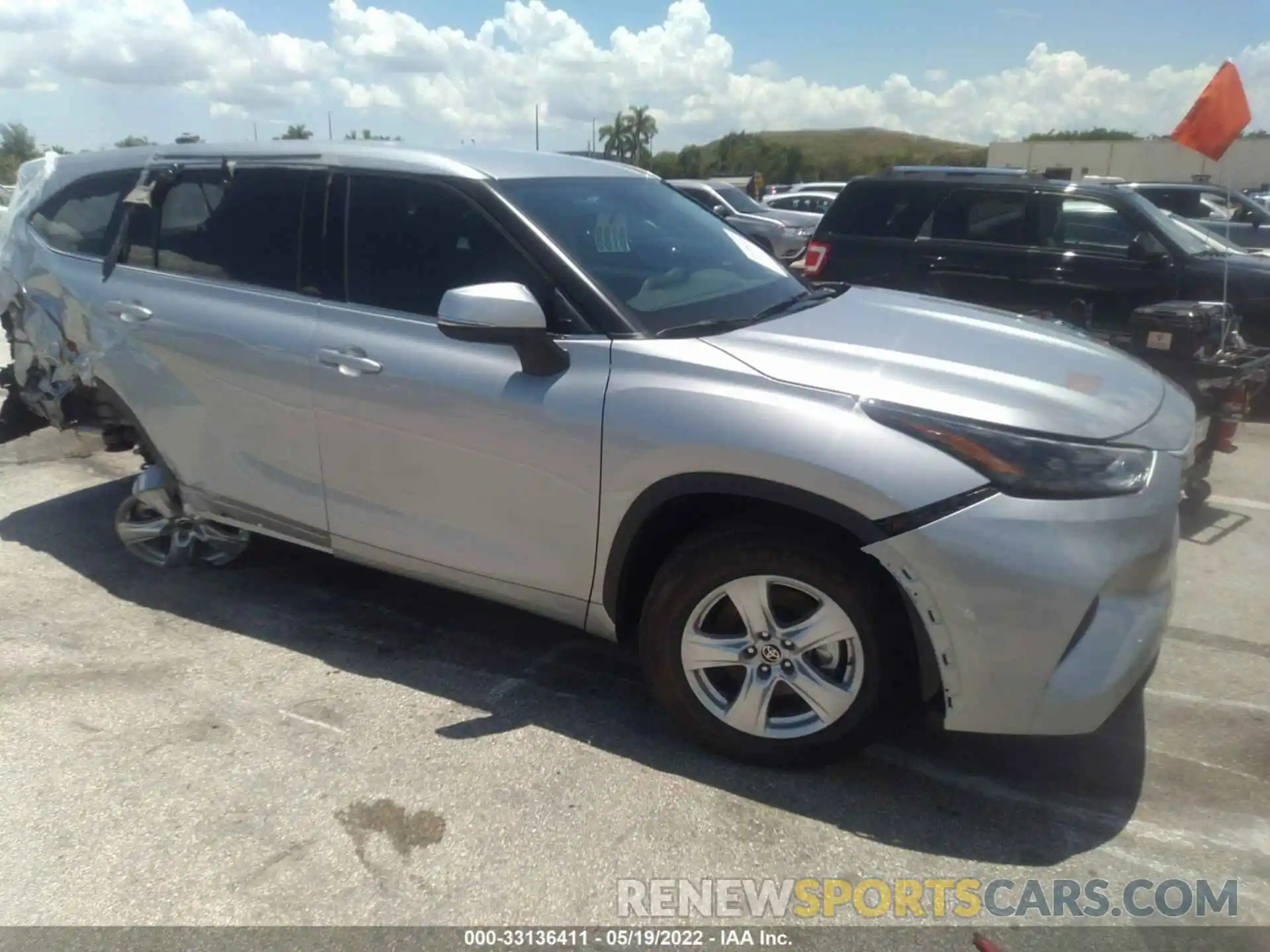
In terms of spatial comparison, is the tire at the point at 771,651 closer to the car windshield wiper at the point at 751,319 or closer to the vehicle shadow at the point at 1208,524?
the car windshield wiper at the point at 751,319

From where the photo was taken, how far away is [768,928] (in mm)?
2443

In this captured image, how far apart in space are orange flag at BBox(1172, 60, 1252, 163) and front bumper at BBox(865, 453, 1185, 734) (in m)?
5.00

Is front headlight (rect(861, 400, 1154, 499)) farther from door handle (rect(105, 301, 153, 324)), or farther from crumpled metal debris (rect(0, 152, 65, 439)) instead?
crumpled metal debris (rect(0, 152, 65, 439))

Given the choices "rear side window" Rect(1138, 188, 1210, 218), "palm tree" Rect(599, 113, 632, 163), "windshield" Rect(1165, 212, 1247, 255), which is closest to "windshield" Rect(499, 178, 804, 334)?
"windshield" Rect(1165, 212, 1247, 255)

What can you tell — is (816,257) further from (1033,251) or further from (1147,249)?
(1147,249)

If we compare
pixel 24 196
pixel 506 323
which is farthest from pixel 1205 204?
pixel 24 196

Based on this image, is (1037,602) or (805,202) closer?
(1037,602)

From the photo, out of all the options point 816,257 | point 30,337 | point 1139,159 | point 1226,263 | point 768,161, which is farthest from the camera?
point 768,161

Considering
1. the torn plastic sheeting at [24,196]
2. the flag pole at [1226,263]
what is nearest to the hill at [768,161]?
the flag pole at [1226,263]

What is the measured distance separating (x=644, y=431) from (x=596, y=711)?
41.4 inches

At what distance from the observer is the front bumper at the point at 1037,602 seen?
8.18 feet

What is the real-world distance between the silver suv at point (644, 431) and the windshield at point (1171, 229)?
4.25 meters

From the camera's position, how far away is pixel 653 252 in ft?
11.8

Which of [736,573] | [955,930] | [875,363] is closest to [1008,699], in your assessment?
[955,930]
